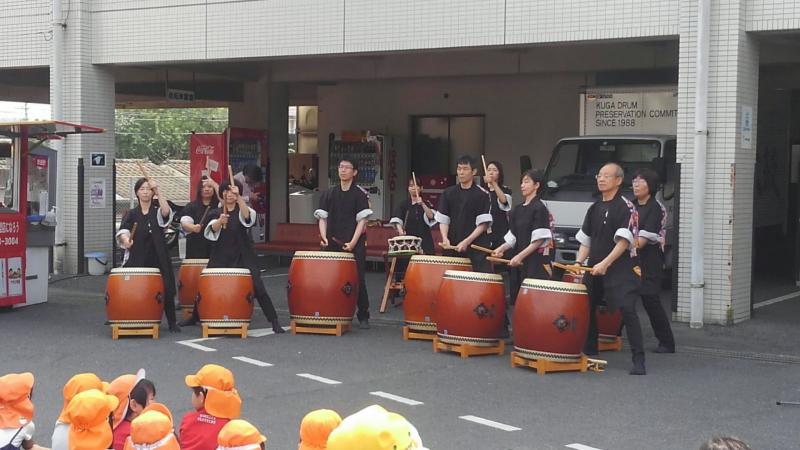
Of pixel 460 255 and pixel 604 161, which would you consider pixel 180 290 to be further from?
pixel 604 161

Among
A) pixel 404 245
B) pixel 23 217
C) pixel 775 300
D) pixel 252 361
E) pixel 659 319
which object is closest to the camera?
pixel 252 361

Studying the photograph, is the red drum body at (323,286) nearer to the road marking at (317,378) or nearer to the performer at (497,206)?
the performer at (497,206)

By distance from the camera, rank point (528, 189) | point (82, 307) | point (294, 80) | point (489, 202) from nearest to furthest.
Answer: point (528, 189) → point (489, 202) → point (82, 307) → point (294, 80)

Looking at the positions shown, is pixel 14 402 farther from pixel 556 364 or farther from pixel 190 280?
pixel 190 280

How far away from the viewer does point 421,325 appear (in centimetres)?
1066

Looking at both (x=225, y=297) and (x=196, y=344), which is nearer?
(x=196, y=344)

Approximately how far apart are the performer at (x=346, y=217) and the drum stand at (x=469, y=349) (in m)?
1.47

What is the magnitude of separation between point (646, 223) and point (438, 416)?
137 inches

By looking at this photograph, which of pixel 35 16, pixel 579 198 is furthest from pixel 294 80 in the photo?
pixel 579 198

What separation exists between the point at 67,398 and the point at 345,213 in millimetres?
6058

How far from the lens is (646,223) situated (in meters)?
10.0

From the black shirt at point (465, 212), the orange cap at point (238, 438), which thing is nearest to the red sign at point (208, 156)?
the black shirt at point (465, 212)

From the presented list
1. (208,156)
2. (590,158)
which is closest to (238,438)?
(590,158)

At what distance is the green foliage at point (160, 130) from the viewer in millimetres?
59375
